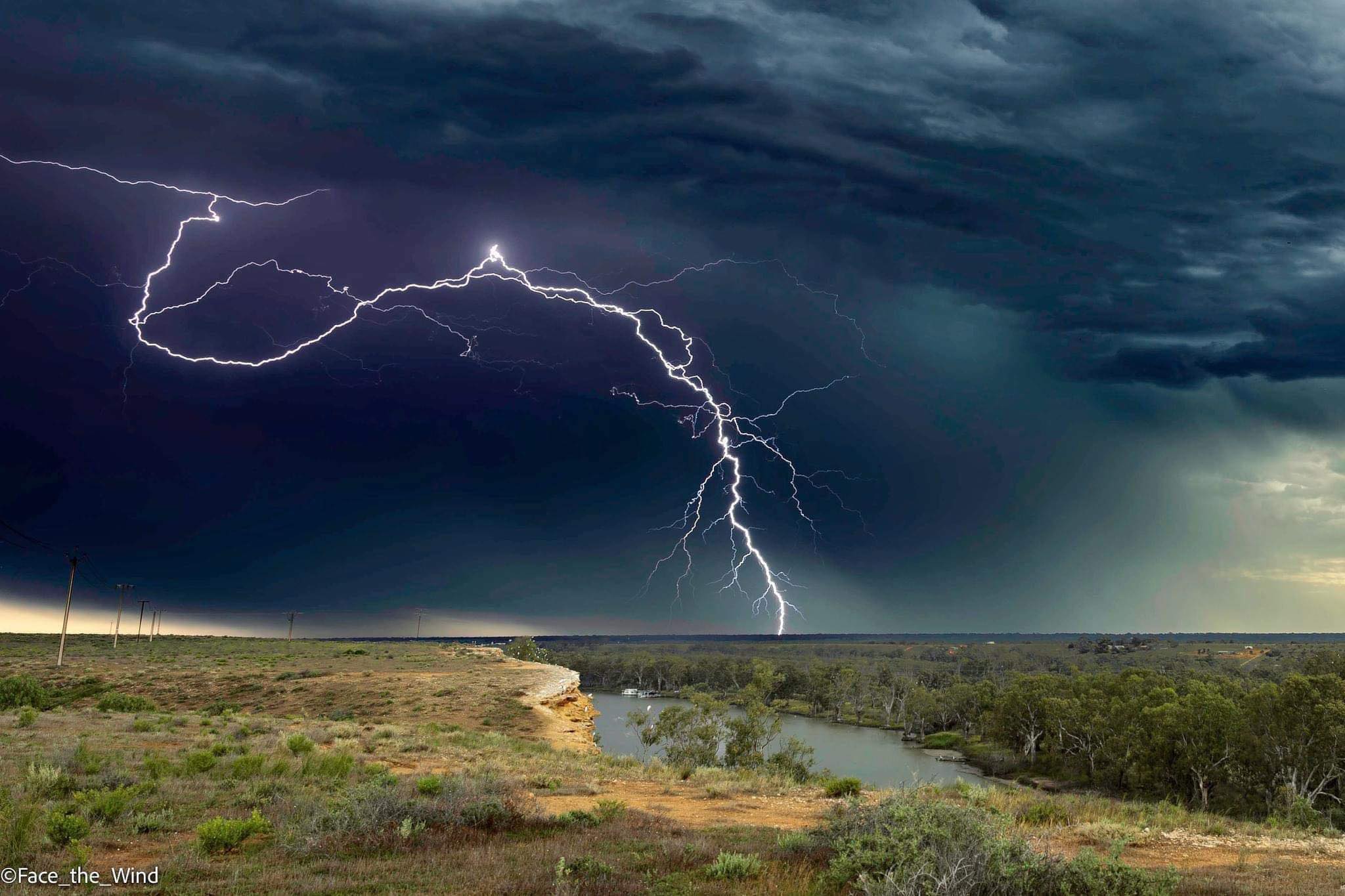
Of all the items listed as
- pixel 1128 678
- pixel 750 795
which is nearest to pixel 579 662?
pixel 1128 678

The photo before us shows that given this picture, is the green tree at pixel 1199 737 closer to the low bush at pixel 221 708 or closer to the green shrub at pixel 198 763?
the green shrub at pixel 198 763

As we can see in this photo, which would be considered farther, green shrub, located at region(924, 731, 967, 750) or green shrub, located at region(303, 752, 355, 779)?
green shrub, located at region(924, 731, 967, 750)

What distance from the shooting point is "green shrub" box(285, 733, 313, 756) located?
67.6 feet

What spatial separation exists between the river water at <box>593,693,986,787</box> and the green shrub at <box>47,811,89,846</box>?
34.7 m

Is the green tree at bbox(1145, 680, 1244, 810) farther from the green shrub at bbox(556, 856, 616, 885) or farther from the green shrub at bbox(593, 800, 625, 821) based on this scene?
the green shrub at bbox(556, 856, 616, 885)

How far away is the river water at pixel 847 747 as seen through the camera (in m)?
56.0

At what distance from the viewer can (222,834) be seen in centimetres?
1062

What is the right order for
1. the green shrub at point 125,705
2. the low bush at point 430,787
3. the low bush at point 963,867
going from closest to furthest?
the low bush at point 963,867 → the low bush at point 430,787 → the green shrub at point 125,705

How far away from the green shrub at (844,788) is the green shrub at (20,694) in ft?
126

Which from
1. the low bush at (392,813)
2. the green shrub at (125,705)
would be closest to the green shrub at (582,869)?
the low bush at (392,813)

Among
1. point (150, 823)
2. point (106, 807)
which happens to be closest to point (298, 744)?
point (106, 807)

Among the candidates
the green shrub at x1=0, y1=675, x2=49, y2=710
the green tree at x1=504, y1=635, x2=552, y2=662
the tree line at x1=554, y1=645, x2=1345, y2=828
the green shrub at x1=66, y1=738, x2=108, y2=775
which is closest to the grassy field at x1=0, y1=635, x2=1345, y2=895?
the green shrub at x1=66, y1=738, x2=108, y2=775

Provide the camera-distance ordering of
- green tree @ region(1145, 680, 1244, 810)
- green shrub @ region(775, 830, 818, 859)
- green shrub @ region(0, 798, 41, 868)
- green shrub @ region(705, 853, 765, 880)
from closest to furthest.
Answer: green shrub @ region(0, 798, 41, 868) → green shrub @ region(705, 853, 765, 880) → green shrub @ region(775, 830, 818, 859) → green tree @ region(1145, 680, 1244, 810)

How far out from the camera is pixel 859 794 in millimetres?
17953
